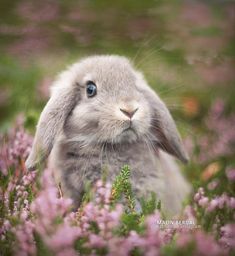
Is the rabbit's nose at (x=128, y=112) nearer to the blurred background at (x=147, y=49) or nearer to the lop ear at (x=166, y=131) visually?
the lop ear at (x=166, y=131)

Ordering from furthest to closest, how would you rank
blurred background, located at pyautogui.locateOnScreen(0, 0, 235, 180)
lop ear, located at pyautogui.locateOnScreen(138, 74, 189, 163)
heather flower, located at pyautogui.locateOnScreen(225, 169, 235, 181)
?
1. blurred background, located at pyautogui.locateOnScreen(0, 0, 235, 180)
2. heather flower, located at pyautogui.locateOnScreen(225, 169, 235, 181)
3. lop ear, located at pyautogui.locateOnScreen(138, 74, 189, 163)

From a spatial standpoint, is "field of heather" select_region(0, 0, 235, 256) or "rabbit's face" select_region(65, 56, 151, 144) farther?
"rabbit's face" select_region(65, 56, 151, 144)

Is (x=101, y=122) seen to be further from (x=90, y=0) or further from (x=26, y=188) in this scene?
(x=90, y=0)

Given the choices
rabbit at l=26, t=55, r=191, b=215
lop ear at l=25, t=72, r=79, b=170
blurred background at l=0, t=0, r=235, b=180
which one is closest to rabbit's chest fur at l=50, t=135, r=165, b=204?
rabbit at l=26, t=55, r=191, b=215

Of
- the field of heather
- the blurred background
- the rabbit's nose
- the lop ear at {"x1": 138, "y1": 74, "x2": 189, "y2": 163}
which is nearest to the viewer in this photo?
the field of heather

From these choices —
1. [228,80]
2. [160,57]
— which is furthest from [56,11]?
[228,80]

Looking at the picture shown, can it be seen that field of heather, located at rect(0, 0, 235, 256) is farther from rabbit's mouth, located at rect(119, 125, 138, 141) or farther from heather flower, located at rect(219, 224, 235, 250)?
rabbit's mouth, located at rect(119, 125, 138, 141)

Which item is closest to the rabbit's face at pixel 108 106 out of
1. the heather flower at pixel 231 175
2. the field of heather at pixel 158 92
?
the field of heather at pixel 158 92
